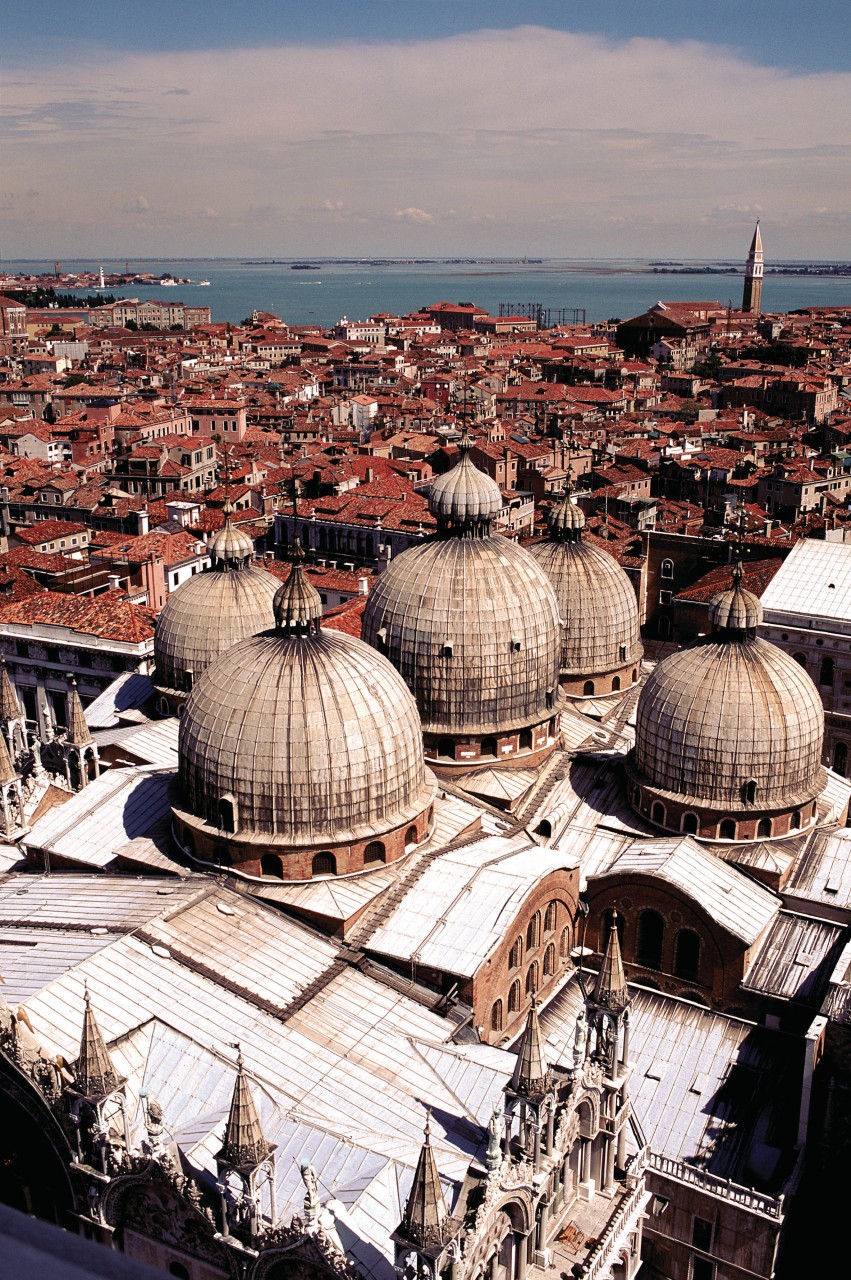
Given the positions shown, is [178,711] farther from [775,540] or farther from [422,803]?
[775,540]

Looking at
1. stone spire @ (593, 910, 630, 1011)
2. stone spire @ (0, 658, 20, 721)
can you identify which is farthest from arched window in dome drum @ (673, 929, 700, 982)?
stone spire @ (0, 658, 20, 721)

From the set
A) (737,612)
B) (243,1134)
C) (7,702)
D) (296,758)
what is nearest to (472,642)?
(737,612)

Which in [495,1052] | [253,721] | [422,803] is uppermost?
[253,721]

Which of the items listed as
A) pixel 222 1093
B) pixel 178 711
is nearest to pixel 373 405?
pixel 178 711

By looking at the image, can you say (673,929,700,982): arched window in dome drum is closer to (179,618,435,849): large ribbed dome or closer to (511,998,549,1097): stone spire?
(179,618,435,849): large ribbed dome

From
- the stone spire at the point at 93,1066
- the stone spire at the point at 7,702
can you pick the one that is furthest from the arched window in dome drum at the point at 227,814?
the stone spire at the point at 7,702
